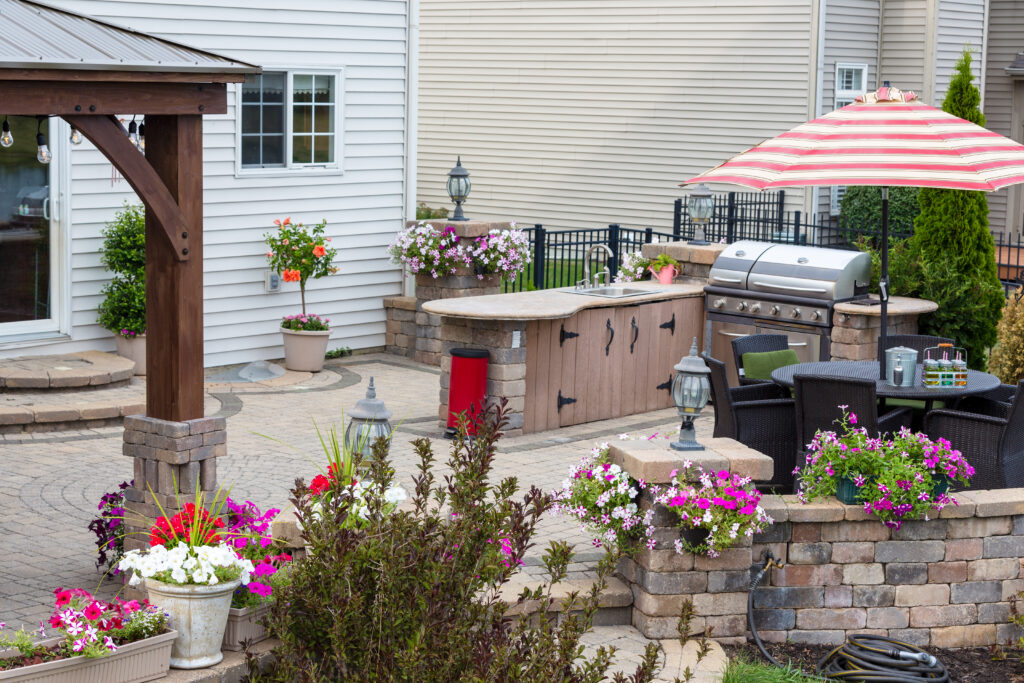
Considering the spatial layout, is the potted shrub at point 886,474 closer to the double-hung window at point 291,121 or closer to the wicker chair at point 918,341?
the wicker chair at point 918,341

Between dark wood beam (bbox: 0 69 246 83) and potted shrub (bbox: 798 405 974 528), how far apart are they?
348cm

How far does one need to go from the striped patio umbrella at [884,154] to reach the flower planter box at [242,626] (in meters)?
3.75

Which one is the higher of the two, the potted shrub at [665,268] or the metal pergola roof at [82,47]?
the metal pergola roof at [82,47]

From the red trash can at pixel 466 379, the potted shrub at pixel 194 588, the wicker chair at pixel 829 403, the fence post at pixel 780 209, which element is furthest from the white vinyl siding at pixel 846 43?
the potted shrub at pixel 194 588

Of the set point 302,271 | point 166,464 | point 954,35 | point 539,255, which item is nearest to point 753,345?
point 166,464

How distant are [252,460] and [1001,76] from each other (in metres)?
14.5

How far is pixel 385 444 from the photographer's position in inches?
196

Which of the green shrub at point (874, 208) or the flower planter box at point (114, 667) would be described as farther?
the green shrub at point (874, 208)

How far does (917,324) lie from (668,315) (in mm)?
2069

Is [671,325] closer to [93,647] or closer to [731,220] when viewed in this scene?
[731,220]

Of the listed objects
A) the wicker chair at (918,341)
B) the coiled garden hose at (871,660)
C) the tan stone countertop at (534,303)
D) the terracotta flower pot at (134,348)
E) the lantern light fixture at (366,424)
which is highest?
the tan stone countertop at (534,303)

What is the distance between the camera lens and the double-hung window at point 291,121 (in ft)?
40.0

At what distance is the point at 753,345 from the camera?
906 centimetres

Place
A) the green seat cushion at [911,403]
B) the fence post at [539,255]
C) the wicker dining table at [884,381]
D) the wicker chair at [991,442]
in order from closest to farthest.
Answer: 1. the wicker chair at [991,442]
2. the wicker dining table at [884,381]
3. the green seat cushion at [911,403]
4. the fence post at [539,255]
